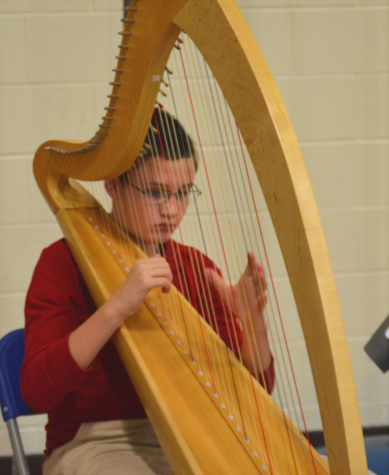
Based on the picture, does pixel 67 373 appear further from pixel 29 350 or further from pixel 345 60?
pixel 345 60

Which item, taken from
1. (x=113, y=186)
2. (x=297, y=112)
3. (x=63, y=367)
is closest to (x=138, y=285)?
(x=63, y=367)

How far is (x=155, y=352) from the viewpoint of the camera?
2.68 feet

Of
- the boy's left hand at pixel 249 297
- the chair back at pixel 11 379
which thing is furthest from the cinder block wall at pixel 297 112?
the boy's left hand at pixel 249 297

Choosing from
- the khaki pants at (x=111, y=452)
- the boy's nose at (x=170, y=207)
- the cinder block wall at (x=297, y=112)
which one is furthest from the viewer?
the cinder block wall at (x=297, y=112)

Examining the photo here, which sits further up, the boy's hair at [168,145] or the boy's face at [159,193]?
the boy's hair at [168,145]

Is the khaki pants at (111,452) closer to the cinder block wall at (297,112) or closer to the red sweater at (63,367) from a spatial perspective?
the red sweater at (63,367)

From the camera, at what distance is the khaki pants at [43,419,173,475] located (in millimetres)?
781

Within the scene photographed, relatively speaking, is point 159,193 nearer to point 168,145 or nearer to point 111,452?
point 168,145

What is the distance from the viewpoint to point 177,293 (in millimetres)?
999

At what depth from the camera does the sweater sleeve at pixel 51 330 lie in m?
0.82

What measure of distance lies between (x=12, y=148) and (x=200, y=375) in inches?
46.2

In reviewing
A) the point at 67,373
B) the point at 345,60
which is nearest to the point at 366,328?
the point at 345,60

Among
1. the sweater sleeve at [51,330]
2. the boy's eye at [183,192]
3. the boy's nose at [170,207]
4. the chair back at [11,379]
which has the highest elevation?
the boy's eye at [183,192]

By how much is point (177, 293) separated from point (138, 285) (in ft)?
0.68
